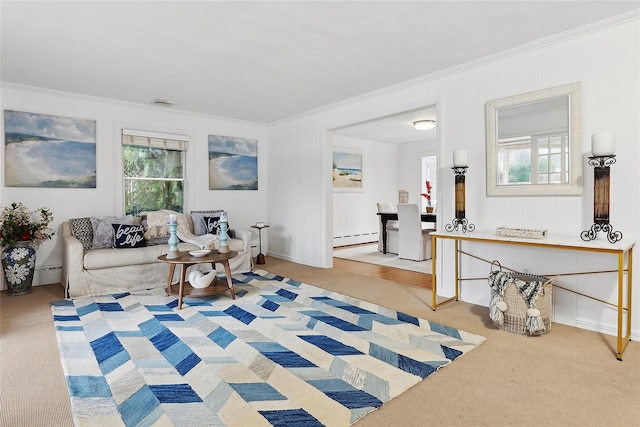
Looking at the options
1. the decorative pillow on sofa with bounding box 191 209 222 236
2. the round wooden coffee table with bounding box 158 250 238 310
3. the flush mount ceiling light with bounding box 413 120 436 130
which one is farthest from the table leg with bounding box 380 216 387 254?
the round wooden coffee table with bounding box 158 250 238 310

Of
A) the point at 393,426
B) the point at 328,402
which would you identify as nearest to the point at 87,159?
the point at 328,402

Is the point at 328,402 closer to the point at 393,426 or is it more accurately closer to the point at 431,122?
the point at 393,426

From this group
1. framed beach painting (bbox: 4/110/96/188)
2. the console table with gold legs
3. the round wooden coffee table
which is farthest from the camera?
framed beach painting (bbox: 4/110/96/188)

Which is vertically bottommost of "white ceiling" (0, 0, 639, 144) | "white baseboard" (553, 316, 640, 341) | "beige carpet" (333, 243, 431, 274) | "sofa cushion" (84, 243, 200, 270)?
"white baseboard" (553, 316, 640, 341)

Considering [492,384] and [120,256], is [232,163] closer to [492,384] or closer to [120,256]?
[120,256]

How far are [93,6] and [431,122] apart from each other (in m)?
4.84

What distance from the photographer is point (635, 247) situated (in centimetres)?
263

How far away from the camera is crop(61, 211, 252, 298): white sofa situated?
3781 millimetres

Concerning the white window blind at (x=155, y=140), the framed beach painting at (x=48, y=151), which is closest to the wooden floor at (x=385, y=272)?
the white window blind at (x=155, y=140)

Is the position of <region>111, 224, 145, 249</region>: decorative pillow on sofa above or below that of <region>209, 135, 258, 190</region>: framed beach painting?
below

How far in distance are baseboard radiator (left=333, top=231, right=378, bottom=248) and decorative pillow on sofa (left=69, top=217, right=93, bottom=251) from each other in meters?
4.52

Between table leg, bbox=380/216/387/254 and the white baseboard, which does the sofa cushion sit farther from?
the white baseboard

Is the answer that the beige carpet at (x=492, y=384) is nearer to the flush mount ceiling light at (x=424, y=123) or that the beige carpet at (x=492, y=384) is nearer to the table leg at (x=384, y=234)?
the table leg at (x=384, y=234)

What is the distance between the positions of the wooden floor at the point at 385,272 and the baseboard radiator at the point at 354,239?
175 centimetres
